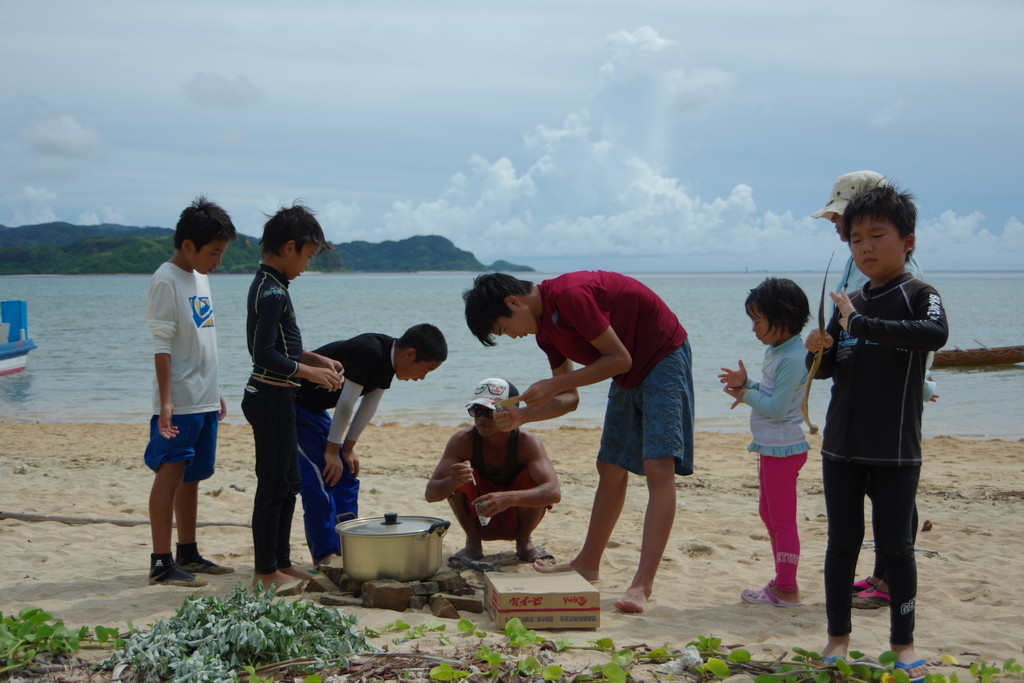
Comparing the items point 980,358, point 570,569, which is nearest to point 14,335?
point 570,569

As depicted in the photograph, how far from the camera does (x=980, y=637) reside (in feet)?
11.0

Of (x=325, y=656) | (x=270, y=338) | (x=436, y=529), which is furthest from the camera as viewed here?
(x=436, y=529)

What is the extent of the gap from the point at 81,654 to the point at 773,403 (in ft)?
9.81

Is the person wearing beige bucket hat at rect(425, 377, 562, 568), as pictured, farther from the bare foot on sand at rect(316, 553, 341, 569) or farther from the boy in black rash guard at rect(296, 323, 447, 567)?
the bare foot on sand at rect(316, 553, 341, 569)

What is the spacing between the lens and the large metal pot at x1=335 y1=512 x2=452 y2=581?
381 centimetres

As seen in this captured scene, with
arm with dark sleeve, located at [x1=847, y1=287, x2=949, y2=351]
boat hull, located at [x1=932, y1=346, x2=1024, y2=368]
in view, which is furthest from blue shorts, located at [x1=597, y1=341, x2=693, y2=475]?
boat hull, located at [x1=932, y1=346, x2=1024, y2=368]

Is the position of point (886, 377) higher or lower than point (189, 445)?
higher

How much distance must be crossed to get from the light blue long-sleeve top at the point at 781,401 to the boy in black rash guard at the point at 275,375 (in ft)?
6.57

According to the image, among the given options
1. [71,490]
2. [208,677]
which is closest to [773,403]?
[208,677]

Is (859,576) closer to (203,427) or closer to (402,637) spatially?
(402,637)

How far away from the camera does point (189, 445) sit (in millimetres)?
4105

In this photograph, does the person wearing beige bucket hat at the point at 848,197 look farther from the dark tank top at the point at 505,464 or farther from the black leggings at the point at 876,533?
the dark tank top at the point at 505,464

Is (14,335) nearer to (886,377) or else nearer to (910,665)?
(886,377)

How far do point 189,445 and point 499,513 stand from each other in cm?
171
